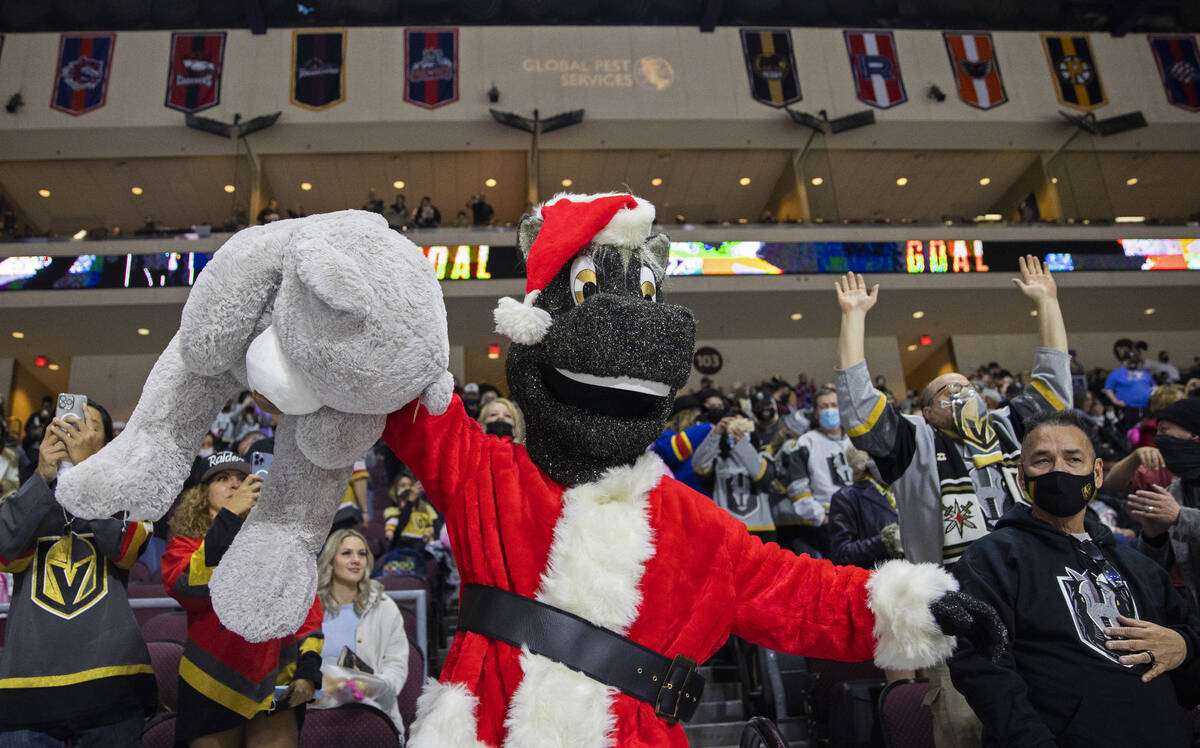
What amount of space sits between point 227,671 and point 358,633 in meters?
0.98

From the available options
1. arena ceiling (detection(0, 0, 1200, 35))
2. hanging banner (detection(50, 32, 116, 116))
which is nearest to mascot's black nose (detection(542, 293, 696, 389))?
arena ceiling (detection(0, 0, 1200, 35))

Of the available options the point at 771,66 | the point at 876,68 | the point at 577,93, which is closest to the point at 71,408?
the point at 577,93

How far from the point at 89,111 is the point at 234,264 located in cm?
1539

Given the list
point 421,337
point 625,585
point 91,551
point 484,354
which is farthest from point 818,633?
point 484,354

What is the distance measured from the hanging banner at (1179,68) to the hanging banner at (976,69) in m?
3.11

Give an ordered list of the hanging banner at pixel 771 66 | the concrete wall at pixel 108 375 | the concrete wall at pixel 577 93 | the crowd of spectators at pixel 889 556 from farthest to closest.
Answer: the concrete wall at pixel 108 375, the hanging banner at pixel 771 66, the concrete wall at pixel 577 93, the crowd of spectators at pixel 889 556

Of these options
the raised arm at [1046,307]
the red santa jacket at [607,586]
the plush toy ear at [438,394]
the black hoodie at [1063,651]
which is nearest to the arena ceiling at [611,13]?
the raised arm at [1046,307]

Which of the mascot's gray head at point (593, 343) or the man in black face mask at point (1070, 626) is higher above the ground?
the mascot's gray head at point (593, 343)

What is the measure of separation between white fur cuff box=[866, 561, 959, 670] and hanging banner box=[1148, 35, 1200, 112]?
1758 cm

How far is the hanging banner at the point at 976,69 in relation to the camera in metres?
14.8

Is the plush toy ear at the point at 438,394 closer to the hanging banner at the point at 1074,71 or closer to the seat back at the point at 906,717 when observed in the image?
the seat back at the point at 906,717

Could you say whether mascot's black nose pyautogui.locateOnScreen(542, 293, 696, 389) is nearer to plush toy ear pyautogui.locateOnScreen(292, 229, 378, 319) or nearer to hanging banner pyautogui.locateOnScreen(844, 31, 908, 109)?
plush toy ear pyautogui.locateOnScreen(292, 229, 378, 319)

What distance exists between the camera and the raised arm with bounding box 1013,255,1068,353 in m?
2.71

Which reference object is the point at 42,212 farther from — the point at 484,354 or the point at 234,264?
the point at 234,264
